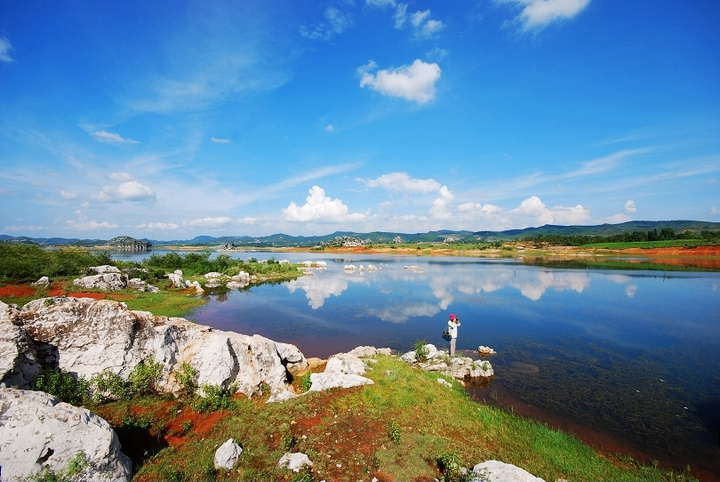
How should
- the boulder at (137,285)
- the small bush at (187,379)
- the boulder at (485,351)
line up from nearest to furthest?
1. the small bush at (187,379)
2. the boulder at (485,351)
3. the boulder at (137,285)

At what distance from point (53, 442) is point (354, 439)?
26.1 ft

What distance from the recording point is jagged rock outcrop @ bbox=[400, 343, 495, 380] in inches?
768

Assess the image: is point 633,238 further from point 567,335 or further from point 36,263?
point 36,263

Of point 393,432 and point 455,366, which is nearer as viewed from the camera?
point 393,432

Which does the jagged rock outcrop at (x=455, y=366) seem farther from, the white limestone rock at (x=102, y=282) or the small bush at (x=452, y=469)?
the white limestone rock at (x=102, y=282)

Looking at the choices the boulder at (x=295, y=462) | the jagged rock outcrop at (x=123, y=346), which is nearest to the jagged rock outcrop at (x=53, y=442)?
the boulder at (x=295, y=462)

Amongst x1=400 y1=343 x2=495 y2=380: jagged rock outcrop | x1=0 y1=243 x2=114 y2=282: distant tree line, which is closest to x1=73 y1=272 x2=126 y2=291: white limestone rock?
x1=0 y1=243 x2=114 y2=282: distant tree line

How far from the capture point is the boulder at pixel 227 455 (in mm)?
8914

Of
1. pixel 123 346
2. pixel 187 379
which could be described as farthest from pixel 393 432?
pixel 123 346

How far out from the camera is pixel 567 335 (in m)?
28.3

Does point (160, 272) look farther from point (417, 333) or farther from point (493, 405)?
point (493, 405)

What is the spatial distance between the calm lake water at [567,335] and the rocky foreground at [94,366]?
384 inches

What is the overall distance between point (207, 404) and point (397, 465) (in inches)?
307

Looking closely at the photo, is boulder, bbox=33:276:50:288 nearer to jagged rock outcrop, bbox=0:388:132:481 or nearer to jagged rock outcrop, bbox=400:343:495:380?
jagged rock outcrop, bbox=0:388:132:481
